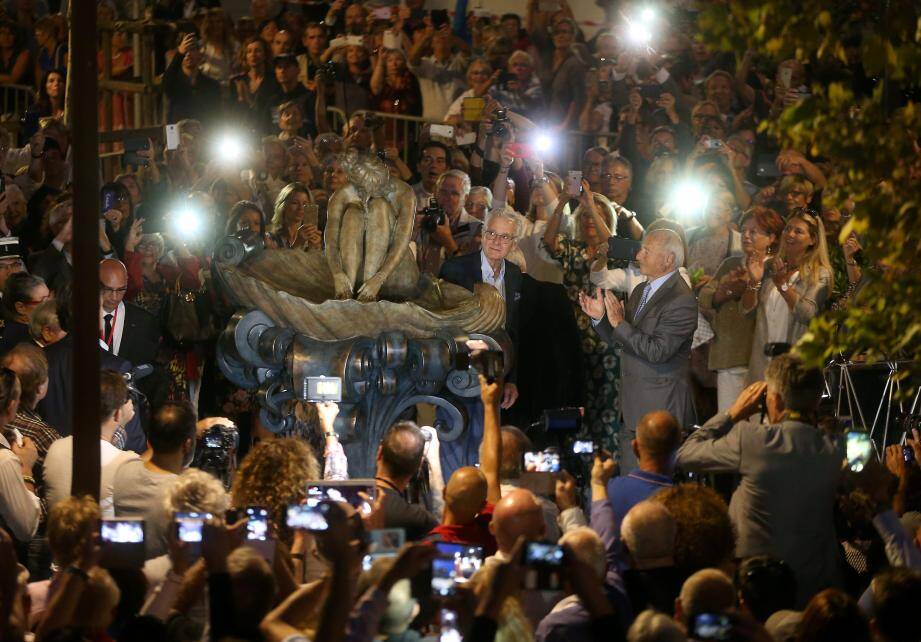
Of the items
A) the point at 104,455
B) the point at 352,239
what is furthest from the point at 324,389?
the point at 104,455

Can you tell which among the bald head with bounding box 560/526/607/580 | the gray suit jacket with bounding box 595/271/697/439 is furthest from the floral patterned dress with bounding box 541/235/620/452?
the bald head with bounding box 560/526/607/580

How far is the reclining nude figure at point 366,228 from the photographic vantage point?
11.1m

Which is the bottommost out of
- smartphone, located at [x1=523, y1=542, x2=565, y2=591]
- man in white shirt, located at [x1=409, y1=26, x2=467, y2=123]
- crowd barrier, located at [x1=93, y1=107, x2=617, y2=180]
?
smartphone, located at [x1=523, y1=542, x2=565, y2=591]

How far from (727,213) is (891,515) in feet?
22.8

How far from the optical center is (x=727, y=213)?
539 inches

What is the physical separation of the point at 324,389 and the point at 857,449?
356 cm

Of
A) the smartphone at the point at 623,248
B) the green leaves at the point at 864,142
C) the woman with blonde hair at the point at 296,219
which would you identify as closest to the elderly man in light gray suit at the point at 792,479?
the green leaves at the point at 864,142

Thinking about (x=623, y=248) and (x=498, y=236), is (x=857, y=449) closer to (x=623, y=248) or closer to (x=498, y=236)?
(x=498, y=236)

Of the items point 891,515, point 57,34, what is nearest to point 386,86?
point 57,34

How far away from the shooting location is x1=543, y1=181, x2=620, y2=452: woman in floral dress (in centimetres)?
1201

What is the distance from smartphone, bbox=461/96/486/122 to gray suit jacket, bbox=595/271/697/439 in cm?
465

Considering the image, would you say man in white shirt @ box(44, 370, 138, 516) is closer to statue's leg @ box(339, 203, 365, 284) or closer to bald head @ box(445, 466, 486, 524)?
bald head @ box(445, 466, 486, 524)

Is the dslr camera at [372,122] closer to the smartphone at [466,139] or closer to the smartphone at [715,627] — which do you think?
the smartphone at [466,139]

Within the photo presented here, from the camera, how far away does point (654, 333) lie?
11188 millimetres
